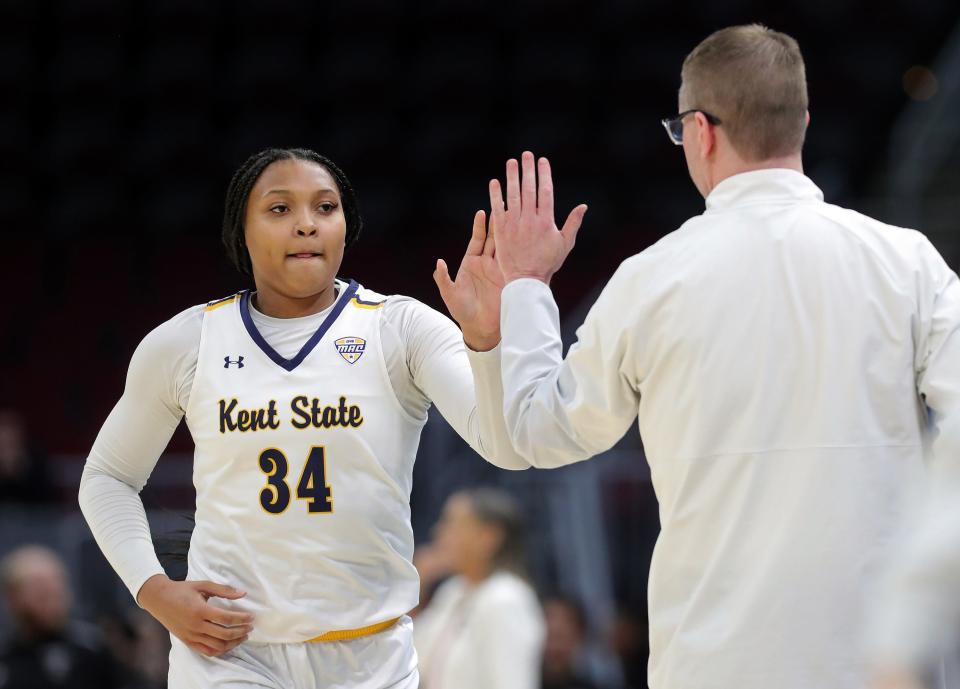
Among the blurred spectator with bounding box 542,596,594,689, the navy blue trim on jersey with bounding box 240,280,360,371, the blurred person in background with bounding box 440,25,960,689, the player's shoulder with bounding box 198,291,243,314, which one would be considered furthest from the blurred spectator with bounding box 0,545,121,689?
the blurred person in background with bounding box 440,25,960,689

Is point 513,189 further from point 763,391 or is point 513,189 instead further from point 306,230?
point 763,391

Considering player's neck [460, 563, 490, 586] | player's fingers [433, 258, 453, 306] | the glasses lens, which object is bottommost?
player's neck [460, 563, 490, 586]

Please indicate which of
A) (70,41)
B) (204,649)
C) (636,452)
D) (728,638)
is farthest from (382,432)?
(70,41)

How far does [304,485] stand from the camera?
3539 millimetres

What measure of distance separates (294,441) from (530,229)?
2.67ft

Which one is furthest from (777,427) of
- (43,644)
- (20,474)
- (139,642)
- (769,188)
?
(20,474)

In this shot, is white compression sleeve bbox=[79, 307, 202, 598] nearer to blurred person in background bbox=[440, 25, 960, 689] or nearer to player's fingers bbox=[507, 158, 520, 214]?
player's fingers bbox=[507, 158, 520, 214]

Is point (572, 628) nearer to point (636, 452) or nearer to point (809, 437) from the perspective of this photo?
point (636, 452)

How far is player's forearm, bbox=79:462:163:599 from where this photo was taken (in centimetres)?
373

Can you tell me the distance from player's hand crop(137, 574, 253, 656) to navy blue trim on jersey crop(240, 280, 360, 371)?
0.61 m

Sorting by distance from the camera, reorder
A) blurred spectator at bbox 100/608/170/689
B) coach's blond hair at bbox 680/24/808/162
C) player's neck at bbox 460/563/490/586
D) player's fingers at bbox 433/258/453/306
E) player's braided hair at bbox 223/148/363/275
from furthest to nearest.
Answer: blurred spectator at bbox 100/608/170/689, player's neck at bbox 460/563/490/586, player's braided hair at bbox 223/148/363/275, player's fingers at bbox 433/258/453/306, coach's blond hair at bbox 680/24/808/162

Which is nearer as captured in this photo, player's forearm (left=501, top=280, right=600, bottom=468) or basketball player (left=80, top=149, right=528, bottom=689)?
player's forearm (left=501, top=280, right=600, bottom=468)

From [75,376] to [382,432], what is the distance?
10.2 meters

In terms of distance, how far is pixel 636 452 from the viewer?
9.38 metres
